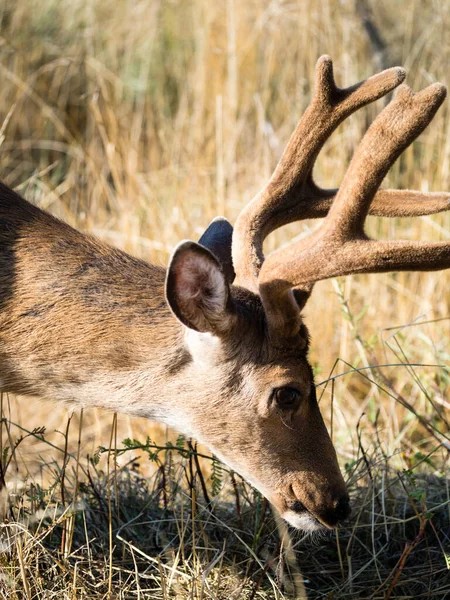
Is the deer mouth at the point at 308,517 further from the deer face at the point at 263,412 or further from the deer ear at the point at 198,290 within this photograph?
the deer ear at the point at 198,290

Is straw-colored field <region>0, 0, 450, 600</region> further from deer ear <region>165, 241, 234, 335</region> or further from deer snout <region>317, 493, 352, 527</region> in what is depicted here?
deer ear <region>165, 241, 234, 335</region>

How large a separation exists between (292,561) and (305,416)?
65 centimetres

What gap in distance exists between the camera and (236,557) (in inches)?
140

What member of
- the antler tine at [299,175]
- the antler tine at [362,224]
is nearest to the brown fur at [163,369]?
the antler tine at [299,175]

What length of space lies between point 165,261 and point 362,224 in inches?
129

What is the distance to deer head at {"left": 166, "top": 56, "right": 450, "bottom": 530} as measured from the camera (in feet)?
9.29

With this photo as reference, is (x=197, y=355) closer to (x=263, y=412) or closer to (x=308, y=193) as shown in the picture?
(x=263, y=412)

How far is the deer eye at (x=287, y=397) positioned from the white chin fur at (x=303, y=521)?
1.27ft

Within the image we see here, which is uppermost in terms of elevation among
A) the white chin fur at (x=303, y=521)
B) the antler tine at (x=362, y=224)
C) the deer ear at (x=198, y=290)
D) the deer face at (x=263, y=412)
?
the antler tine at (x=362, y=224)

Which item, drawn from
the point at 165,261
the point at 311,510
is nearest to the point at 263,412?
the point at 311,510

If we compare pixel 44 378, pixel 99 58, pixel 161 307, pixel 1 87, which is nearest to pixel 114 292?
pixel 161 307

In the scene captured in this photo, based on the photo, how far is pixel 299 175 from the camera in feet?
11.3

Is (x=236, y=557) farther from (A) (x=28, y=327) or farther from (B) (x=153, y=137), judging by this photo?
(B) (x=153, y=137)

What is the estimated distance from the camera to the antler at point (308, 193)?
10.8 feet
